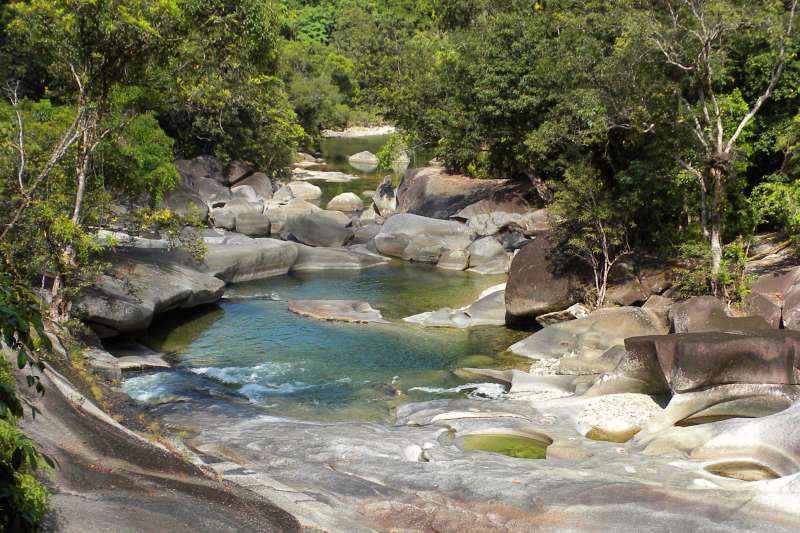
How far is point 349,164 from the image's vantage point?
63.3 meters

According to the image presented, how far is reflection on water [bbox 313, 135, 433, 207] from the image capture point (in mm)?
50344

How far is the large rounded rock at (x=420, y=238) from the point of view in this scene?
3303 cm

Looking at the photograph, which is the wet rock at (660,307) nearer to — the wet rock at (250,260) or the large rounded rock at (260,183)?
the wet rock at (250,260)

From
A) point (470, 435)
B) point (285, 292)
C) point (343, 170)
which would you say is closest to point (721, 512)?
point (470, 435)

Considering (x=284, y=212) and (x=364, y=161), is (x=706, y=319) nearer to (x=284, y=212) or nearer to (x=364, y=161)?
(x=284, y=212)

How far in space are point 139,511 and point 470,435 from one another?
26.5ft

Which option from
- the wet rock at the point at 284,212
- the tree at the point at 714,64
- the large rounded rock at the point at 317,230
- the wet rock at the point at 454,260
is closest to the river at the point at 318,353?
the wet rock at the point at 454,260

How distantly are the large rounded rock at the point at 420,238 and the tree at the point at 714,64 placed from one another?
513 inches

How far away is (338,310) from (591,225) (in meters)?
8.05

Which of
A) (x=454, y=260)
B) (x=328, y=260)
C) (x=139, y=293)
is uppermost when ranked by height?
(x=139, y=293)

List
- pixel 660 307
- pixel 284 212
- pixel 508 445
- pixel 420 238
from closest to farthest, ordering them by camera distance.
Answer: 1. pixel 508 445
2. pixel 660 307
3. pixel 420 238
4. pixel 284 212

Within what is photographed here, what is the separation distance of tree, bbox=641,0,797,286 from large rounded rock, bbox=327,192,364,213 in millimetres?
23986

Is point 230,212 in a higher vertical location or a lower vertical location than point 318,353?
higher

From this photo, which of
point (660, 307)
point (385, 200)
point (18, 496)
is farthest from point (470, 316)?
point (18, 496)
